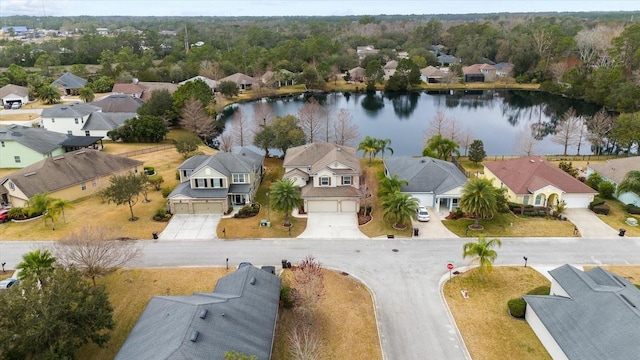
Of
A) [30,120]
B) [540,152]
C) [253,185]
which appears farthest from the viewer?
[30,120]

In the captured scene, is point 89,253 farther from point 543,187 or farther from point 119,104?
point 119,104

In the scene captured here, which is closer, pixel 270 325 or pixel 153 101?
pixel 270 325

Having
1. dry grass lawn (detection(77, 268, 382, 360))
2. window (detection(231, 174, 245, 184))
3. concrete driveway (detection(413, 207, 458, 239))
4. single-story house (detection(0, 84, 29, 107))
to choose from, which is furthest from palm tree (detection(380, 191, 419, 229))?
single-story house (detection(0, 84, 29, 107))

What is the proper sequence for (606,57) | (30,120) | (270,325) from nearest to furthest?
(270,325) < (30,120) < (606,57)

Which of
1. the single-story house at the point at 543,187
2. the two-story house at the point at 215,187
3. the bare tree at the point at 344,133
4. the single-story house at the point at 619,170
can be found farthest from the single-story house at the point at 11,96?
the single-story house at the point at 619,170

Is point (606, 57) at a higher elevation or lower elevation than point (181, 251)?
higher

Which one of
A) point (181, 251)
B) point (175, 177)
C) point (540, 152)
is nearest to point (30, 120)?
point (175, 177)

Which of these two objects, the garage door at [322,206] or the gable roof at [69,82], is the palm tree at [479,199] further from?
the gable roof at [69,82]

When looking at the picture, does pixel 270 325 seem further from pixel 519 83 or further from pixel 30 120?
pixel 519 83

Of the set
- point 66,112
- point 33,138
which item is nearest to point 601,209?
point 33,138
